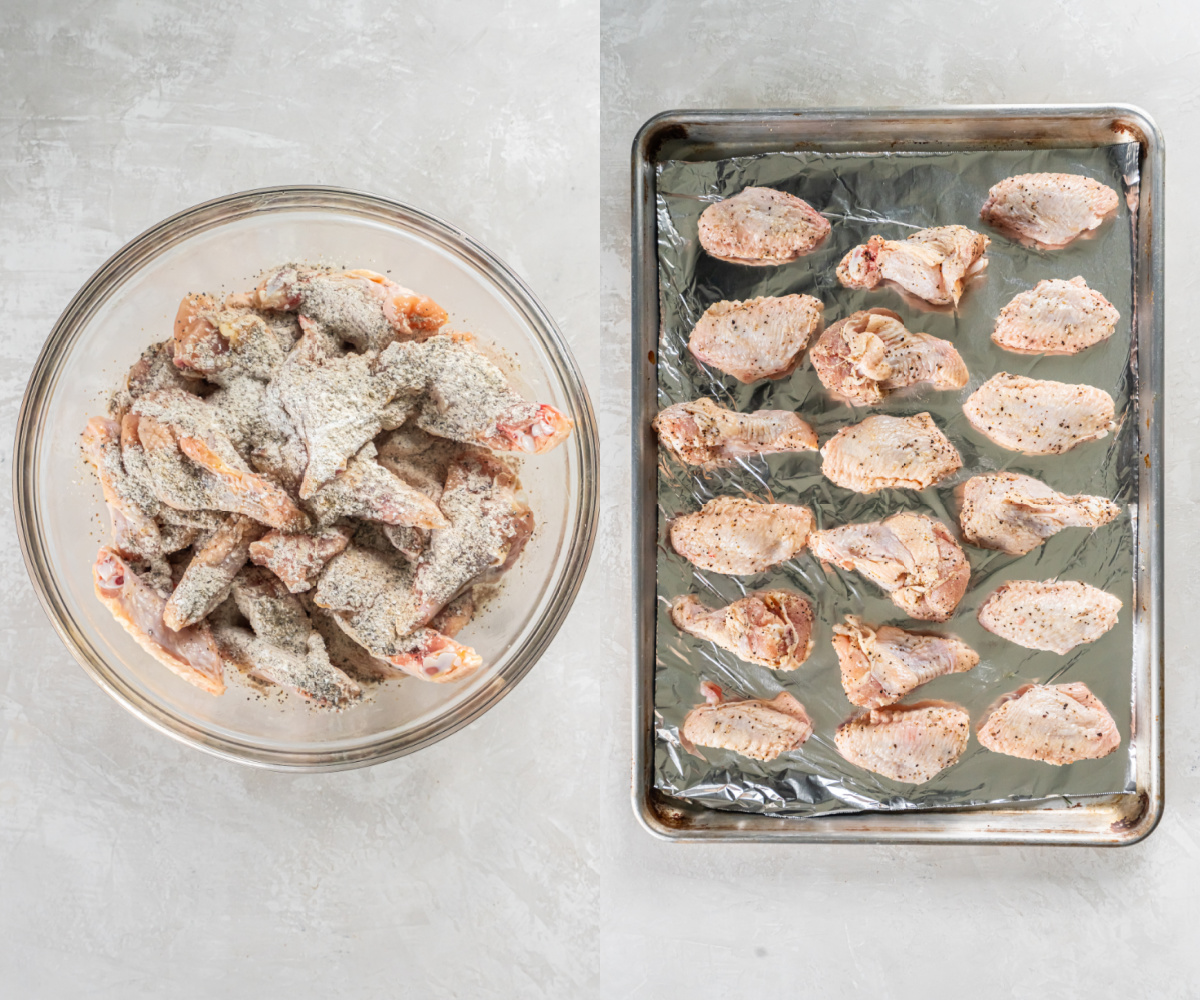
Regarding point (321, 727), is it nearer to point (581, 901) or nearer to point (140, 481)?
point (140, 481)

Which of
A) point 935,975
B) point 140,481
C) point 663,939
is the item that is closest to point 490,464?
point 140,481

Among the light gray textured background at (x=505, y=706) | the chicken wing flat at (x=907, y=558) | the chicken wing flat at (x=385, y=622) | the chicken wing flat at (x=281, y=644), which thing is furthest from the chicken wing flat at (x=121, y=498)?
the chicken wing flat at (x=907, y=558)

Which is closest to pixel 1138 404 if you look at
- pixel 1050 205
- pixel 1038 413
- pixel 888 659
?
pixel 1038 413

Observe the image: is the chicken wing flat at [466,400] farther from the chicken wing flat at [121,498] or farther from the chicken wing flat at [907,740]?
the chicken wing flat at [907,740]

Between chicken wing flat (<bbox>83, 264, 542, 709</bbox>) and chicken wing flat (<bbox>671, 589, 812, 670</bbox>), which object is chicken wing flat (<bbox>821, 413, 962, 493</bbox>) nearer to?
chicken wing flat (<bbox>671, 589, 812, 670</bbox>)

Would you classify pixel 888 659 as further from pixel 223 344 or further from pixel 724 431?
pixel 223 344
